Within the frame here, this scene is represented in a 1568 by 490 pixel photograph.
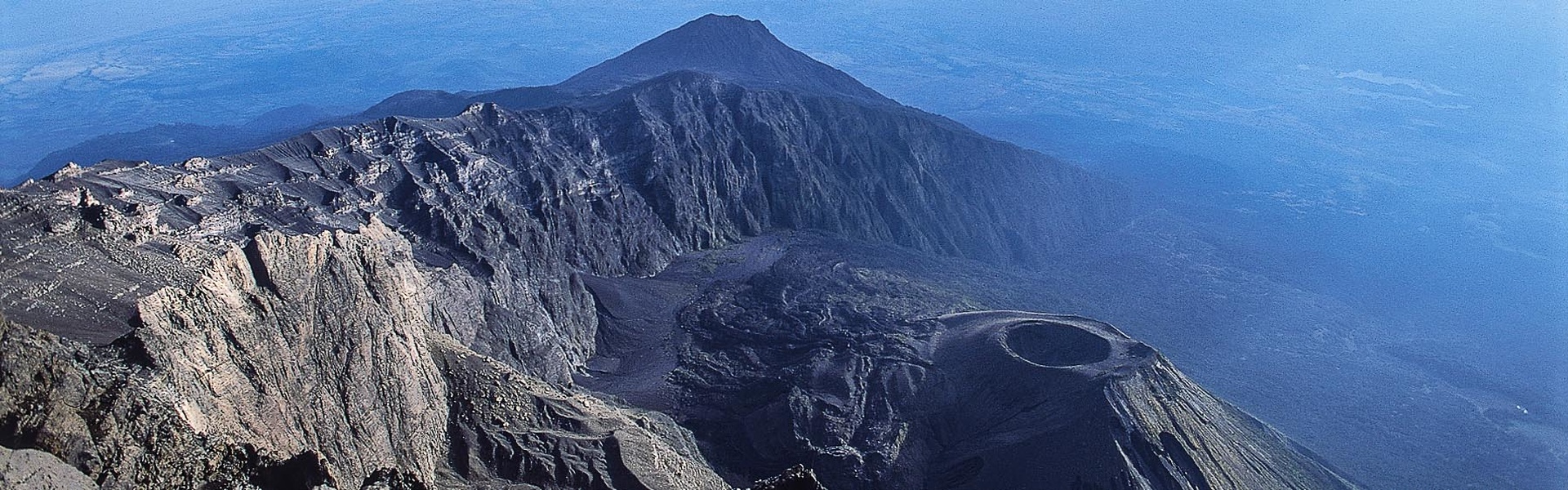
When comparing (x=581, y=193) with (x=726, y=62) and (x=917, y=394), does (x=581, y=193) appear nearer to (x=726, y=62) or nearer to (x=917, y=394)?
(x=917, y=394)

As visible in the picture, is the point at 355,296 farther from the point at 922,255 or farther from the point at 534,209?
the point at 922,255

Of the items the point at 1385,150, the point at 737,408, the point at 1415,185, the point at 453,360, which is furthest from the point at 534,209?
the point at 1385,150

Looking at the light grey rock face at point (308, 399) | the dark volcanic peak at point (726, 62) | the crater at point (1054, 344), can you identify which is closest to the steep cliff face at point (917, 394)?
the crater at point (1054, 344)

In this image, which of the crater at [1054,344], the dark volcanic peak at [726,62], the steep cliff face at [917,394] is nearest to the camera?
the steep cliff face at [917,394]

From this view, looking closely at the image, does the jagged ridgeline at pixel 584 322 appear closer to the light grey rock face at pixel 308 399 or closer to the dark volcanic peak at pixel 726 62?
the light grey rock face at pixel 308 399

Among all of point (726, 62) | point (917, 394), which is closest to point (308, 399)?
point (917, 394)

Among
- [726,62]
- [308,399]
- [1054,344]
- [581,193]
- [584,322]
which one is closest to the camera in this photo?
[308,399]

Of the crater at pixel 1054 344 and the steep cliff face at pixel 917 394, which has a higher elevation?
the crater at pixel 1054 344
